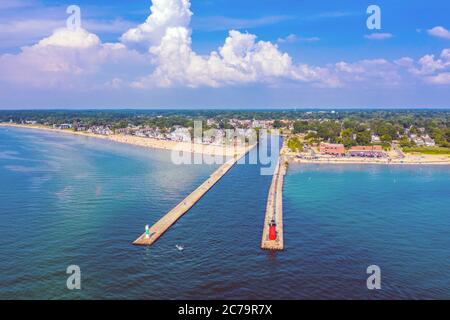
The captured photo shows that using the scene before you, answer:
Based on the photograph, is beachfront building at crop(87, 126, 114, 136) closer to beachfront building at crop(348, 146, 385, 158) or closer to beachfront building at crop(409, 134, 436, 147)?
beachfront building at crop(348, 146, 385, 158)

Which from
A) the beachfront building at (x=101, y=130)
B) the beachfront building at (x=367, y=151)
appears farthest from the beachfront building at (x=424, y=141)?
the beachfront building at (x=101, y=130)

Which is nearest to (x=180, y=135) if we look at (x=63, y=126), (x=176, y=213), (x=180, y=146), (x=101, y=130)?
(x=180, y=146)

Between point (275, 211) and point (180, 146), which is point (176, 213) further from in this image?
point (180, 146)

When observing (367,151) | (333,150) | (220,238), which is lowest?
(220,238)

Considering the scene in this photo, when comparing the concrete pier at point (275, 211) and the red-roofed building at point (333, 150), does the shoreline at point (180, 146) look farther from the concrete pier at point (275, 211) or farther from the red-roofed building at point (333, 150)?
the concrete pier at point (275, 211)

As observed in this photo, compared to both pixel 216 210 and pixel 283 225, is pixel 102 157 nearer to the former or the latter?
pixel 216 210

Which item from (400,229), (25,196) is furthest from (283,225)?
(25,196)

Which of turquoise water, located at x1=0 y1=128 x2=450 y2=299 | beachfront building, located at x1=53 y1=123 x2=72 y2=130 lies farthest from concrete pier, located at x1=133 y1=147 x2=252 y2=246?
beachfront building, located at x1=53 y1=123 x2=72 y2=130
